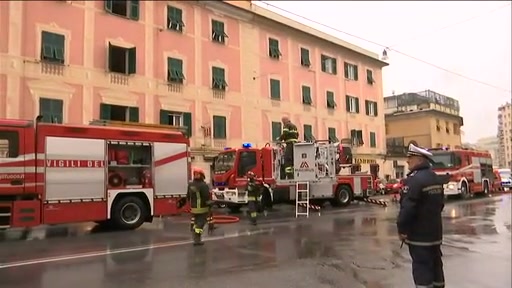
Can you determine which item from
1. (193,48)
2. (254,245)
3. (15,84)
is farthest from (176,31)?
(254,245)

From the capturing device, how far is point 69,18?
21.5m

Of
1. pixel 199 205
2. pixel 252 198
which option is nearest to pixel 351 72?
pixel 252 198

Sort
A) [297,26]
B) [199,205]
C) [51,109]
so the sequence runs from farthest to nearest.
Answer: [297,26]
[51,109]
[199,205]

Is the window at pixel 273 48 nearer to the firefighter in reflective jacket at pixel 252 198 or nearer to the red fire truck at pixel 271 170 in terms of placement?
the red fire truck at pixel 271 170

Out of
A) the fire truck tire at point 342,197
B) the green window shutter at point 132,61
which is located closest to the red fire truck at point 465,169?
the fire truck tire at point 342,197

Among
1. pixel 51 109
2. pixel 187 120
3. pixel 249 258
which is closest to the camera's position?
pixel 249 258

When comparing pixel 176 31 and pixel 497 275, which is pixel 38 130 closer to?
pixel 497 275

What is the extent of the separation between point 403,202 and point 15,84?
1905cm

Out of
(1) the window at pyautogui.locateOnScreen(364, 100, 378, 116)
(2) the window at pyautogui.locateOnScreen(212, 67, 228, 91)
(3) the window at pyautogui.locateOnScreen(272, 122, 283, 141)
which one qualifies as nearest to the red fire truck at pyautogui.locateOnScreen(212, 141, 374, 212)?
(2) the window at pyautogui.locateOnScreen(212, 67, 228, 91)

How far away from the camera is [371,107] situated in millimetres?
40625

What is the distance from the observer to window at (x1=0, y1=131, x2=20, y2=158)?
37.4 feet

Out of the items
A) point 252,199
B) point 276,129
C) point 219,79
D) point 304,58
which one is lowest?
point 252,199

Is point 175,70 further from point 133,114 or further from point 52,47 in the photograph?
point 52,47

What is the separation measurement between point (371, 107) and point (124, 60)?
2358 cm
